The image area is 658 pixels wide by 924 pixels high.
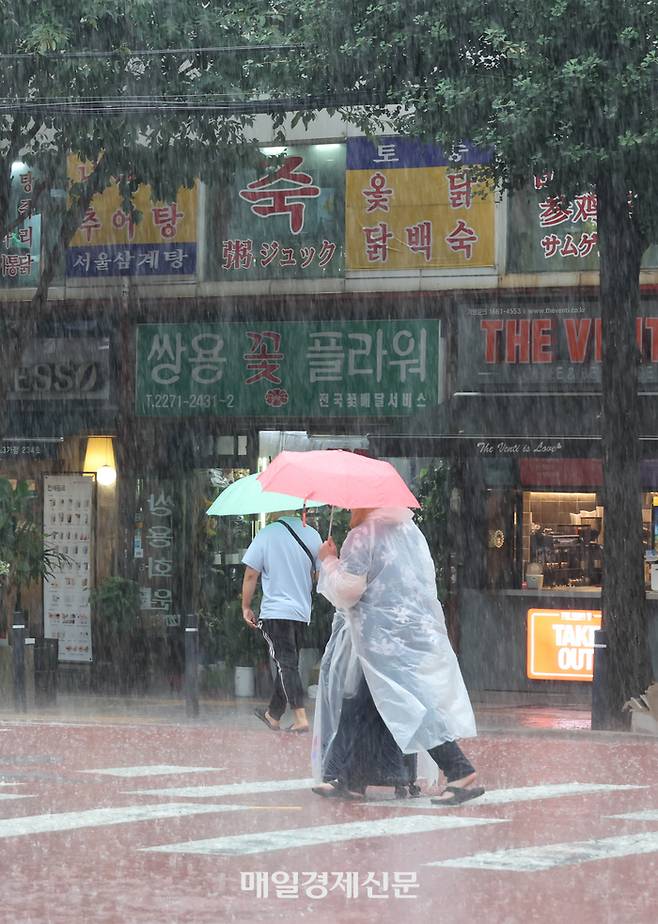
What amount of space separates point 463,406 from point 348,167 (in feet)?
10.6

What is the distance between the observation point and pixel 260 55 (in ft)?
57.1

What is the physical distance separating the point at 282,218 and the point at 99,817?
12.8 meters

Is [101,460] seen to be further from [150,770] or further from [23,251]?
[150,770]

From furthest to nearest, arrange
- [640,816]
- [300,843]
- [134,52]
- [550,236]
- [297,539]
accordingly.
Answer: [550,236] < [134,52] < [297,539] < [640,816] < [300,843]

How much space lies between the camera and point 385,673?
9.60 metres

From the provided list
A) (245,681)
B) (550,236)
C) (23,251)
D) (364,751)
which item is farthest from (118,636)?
(364,751)

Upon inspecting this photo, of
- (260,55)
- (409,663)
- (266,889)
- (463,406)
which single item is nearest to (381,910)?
(266,889)

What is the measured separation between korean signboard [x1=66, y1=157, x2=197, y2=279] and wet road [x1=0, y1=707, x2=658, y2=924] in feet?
31.9

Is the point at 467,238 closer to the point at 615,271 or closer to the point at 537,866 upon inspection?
the point at 615,271

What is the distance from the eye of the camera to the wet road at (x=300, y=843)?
6.77 meters

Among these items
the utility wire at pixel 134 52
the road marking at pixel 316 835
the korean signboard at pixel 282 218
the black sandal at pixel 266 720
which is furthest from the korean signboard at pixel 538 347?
the road marking at pixel 316 835

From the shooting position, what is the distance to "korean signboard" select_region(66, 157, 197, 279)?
21.2m

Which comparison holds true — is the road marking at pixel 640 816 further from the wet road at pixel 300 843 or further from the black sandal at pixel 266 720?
the black sandal at pixel 266 720

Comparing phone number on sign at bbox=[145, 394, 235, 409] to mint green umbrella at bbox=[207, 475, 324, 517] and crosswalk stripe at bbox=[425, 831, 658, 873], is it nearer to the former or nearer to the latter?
mint green umbrella at bbox=[207, 475, 324, 517]
